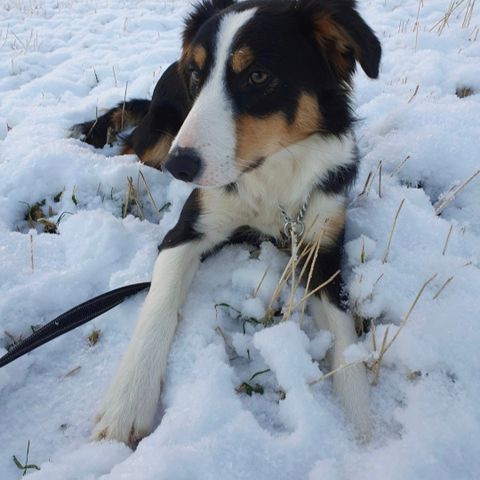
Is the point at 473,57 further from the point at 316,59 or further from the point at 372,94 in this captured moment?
the point at 316,59

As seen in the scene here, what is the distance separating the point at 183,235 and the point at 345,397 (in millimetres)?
1247

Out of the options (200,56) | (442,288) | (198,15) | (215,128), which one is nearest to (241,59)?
(200,56)

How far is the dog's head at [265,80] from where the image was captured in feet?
6.89

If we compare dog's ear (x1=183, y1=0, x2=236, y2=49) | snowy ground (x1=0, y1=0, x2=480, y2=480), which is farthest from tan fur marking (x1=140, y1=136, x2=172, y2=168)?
dog's ear (x1=183, y1=0, x2=236, y2=49)

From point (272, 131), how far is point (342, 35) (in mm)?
595

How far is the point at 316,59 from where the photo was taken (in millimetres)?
2494

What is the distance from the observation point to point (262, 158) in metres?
2.35

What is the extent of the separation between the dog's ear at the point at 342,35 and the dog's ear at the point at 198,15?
0.80 m

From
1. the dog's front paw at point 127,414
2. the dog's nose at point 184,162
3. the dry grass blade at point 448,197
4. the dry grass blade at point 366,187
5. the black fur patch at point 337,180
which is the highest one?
the dog's nose at point 184,162

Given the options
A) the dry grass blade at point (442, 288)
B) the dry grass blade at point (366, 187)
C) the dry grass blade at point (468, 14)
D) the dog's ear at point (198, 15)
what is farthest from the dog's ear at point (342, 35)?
the dry grass blade at point (468, 14)

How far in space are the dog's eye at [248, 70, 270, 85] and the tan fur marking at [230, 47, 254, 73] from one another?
5 centimetres

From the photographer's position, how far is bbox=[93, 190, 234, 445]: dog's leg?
5.98ft

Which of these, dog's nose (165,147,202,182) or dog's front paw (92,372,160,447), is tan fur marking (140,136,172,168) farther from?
dog's front paw (92,372,160,447)

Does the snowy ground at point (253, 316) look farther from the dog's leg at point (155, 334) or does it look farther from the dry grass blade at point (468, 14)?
the dry grass blade at point (468, 14)
